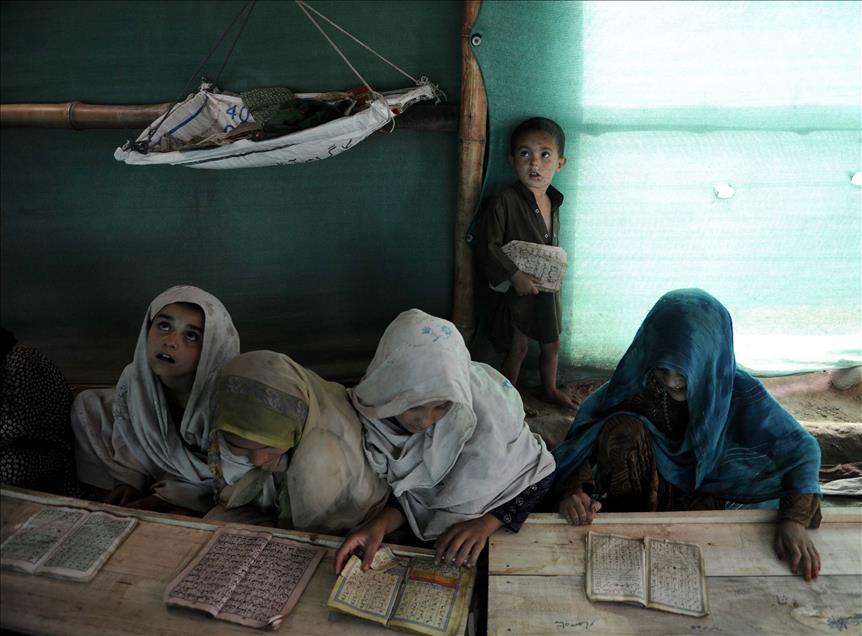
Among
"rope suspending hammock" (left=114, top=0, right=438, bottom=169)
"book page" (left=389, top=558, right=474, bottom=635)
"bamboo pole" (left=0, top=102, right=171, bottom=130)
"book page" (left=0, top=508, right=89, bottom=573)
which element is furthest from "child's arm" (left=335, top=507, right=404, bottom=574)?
"bamboo pole" (left=0, top=102, right=171, bottom=130)

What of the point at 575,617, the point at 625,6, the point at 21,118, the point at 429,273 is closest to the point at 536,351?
the point at 429,273

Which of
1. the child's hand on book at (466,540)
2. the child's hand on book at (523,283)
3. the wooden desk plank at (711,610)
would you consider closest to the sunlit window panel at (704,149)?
the child's hand on book at (523,283)

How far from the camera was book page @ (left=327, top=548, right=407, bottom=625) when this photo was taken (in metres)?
1.53

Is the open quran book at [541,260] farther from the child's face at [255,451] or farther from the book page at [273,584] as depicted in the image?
the book page at [273,584]

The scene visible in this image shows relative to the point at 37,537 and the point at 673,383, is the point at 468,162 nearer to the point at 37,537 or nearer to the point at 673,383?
the point at 673,383

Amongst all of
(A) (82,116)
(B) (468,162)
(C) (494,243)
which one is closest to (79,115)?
(A) (82,116)

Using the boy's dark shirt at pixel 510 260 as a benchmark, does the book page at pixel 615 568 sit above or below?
below

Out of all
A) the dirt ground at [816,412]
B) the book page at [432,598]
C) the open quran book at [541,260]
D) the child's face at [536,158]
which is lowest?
the dirt ground at [816,412]

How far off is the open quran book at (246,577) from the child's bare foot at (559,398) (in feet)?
5.40

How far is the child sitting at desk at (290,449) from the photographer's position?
65.3 inches

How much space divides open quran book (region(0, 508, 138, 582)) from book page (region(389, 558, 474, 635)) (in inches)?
31.1

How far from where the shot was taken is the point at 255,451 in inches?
67.1

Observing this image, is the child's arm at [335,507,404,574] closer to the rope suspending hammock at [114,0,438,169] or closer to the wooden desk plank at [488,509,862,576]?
the wooden desk plank at [488,509,862,576]

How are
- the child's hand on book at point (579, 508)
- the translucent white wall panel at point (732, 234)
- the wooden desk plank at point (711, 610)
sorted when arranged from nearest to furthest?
the wooden desk plank at point (711, 610)
the child's hand on book at point (579, 508)
the translucent white wall panel at point (732, 234)
